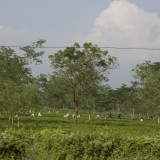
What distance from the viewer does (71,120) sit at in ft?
135

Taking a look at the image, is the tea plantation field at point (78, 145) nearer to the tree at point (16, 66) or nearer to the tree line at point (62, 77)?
the tree line at point (62, 77)

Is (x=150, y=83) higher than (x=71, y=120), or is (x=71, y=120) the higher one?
(x=150, y=83)

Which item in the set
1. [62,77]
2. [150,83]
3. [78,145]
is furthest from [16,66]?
[78,145]

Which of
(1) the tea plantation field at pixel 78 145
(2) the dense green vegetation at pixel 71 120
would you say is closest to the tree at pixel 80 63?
(2) the dense green vegetation at pixel 71 120

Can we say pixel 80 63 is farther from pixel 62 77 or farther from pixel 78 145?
pixel 78 145

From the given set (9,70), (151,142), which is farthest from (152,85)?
(151,142)

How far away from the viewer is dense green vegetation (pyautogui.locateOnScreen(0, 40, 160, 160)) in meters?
9.02

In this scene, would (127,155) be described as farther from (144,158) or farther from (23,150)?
(23,150)

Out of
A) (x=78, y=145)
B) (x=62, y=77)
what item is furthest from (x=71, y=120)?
(x=78, y=145)

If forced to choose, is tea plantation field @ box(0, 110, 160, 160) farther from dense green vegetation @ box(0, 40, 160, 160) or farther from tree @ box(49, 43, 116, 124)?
tree @ box(49, 43, 116, 124)

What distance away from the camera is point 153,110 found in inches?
1825

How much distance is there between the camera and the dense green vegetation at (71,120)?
9023 millimetres

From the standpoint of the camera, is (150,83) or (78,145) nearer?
(78,145)

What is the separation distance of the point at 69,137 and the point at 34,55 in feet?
116
